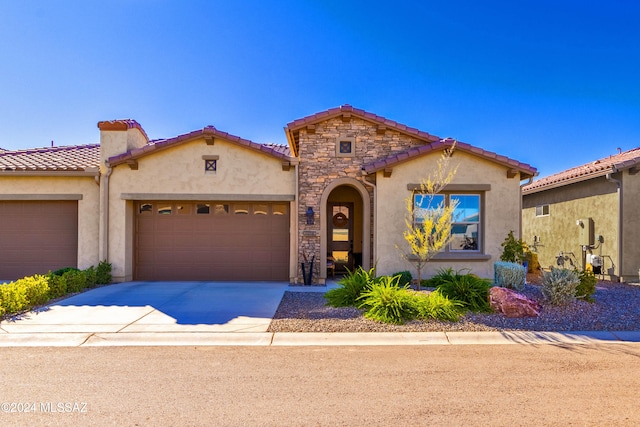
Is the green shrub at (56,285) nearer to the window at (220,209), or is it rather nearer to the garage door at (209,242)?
the garage door at (209,242)

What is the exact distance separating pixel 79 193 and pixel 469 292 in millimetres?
11200

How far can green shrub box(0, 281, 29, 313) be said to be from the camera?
733cm

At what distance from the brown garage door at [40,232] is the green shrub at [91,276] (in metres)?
1.37

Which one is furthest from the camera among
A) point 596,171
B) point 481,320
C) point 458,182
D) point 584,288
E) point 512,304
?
point 596,171

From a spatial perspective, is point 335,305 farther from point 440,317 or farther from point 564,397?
point 564,397

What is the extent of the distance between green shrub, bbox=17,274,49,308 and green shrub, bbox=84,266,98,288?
66.2 inches

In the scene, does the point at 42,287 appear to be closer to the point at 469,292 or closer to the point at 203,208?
the point at 203,208

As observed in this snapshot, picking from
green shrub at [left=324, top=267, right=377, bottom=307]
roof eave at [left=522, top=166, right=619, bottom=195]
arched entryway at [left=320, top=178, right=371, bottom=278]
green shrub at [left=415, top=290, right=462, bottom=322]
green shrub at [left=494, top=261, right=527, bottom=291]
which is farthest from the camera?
arched entryway at [left=320, top=178, right=371, bottom=278]

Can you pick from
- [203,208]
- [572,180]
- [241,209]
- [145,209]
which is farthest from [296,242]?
[572,180]

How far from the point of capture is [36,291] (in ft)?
26.9

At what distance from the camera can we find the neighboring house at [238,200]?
10.9 meters

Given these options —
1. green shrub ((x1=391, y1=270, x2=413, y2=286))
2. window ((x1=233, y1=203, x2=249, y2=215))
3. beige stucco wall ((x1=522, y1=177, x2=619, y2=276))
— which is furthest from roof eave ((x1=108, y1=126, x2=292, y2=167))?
beige stucco wall ((x1=522, y1=177, x2=619, y2=276))

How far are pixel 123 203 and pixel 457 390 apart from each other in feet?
34.2

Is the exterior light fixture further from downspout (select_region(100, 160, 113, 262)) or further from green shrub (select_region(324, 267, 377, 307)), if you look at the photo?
downspout (select_region(100, 160, 113, 262))
